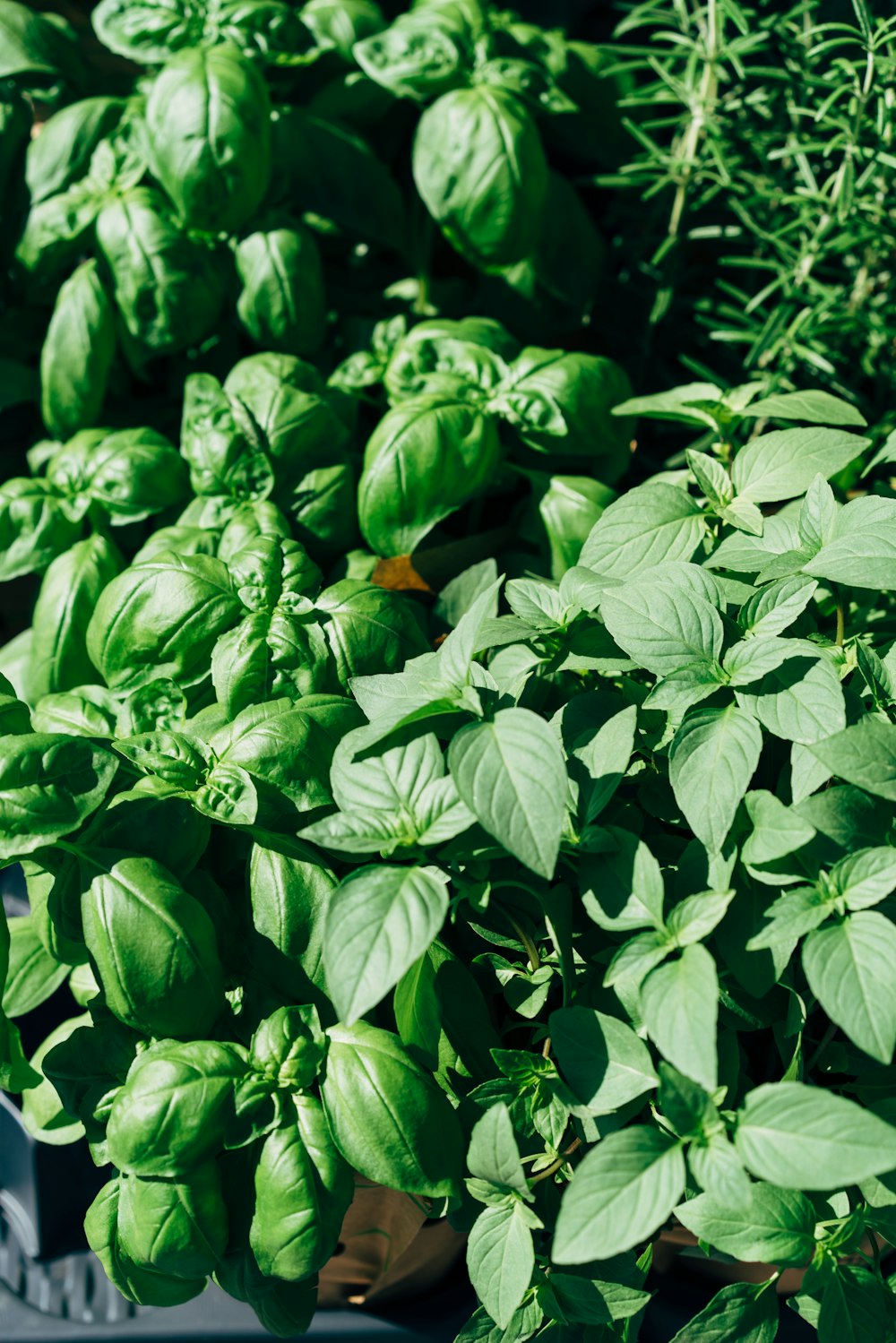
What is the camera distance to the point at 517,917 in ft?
1.86

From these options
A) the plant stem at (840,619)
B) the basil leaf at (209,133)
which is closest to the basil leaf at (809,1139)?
the plant stem at (840,619)

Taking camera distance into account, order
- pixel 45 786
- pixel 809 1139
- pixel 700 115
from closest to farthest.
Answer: pixel 809 1139 < pixel 45 786 < pixel 700 115

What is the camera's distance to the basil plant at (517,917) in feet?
1.49

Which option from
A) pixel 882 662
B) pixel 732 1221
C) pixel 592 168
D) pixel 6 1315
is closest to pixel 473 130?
pixel 592 168

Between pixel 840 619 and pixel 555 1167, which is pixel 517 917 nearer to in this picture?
pixel 555 1167

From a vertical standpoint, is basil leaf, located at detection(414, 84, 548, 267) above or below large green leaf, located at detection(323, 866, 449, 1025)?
above

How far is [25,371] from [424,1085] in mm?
720

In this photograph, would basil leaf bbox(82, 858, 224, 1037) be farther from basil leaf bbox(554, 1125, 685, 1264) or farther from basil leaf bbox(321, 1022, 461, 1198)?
basil leaf bbox(554, 1125, 685, 1264)

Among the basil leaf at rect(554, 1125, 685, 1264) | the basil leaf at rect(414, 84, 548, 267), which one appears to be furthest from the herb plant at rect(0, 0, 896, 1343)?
the basil leaf at rect(414, 84, 548, 267)

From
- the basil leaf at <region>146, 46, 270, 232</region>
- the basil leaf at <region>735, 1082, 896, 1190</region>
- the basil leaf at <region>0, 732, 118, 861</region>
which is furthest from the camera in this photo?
the basil leaf at <region>146, 46, 270, 232</region>

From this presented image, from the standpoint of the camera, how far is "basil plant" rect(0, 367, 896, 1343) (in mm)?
453

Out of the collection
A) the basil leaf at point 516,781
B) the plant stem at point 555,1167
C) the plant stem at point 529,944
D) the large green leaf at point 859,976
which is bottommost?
the plant stem at point 555,1167

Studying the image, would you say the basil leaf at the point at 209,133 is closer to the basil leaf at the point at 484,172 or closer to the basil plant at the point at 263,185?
the basil plant at the point at 263,185

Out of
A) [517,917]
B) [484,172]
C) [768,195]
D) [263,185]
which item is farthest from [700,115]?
[517,917]
